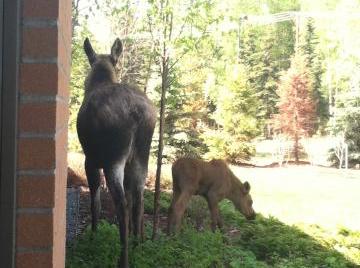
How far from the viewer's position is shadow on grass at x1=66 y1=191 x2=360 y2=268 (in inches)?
163

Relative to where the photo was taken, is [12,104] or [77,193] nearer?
[12,104]

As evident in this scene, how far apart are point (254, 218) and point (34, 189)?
6096mm

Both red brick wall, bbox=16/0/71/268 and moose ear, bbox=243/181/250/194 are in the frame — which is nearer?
red brick wall, bbox=16/0/71/268

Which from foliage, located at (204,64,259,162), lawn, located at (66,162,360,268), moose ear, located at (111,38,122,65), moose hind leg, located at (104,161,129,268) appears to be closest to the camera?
moose hind leg, located at (104,161,129,268)

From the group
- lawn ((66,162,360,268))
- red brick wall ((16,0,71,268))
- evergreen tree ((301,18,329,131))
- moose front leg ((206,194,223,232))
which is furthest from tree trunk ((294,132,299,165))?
red brick wall ((16,0,71,268))

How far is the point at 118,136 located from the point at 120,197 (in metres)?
0.45

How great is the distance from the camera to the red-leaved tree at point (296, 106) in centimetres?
1300

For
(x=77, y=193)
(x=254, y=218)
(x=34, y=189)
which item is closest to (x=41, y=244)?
(x=34, y=189)

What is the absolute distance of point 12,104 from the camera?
1.23 m

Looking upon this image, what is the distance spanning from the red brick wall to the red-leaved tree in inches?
466

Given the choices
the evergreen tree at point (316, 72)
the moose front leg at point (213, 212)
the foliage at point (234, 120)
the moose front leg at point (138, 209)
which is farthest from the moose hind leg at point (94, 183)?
the evergreen tree at point (316, 72)

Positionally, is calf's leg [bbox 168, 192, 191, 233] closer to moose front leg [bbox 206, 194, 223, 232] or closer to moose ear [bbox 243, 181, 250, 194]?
moose front leg [bbox 206, 194, 223, 232]

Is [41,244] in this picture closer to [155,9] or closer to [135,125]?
[135,125]

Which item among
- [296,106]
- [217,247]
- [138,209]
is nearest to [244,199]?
[217,247]
